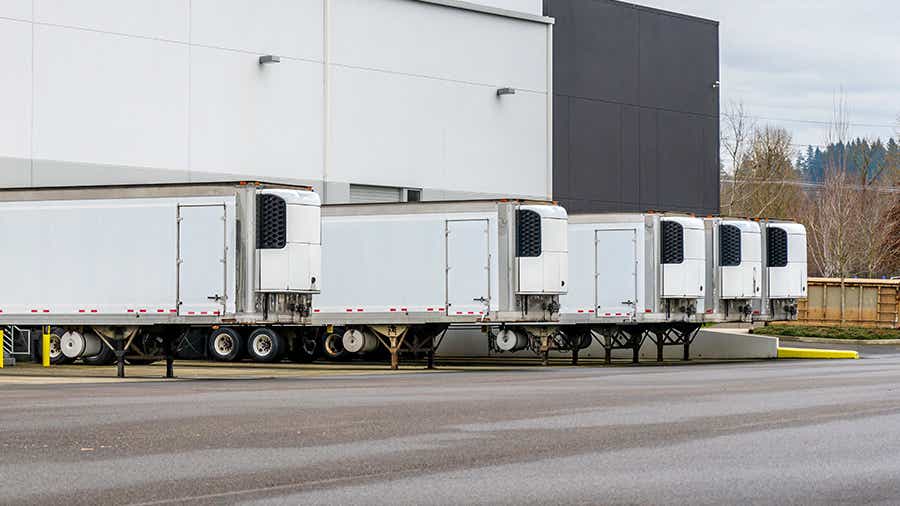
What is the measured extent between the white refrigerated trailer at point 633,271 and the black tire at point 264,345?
6.77 meters

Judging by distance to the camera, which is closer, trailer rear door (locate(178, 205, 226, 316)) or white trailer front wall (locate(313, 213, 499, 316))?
trailer rear door (locate(178, 205, 226, 316))

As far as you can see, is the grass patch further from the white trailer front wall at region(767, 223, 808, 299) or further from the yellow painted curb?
the white trailer front wall at region(767, 223, 808, 299)

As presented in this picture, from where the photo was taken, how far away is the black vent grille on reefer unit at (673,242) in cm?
3566

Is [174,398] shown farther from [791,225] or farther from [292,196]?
[791,225]

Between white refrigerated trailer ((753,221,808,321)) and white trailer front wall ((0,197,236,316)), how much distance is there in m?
16.3

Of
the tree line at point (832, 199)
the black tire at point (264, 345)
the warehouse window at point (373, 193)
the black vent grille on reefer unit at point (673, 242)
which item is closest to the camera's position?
the black tire at point (264, 345)

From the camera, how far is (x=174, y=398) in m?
20.0

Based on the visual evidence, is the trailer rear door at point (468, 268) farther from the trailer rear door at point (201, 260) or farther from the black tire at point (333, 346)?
the trailer rear door at point (201, 260)

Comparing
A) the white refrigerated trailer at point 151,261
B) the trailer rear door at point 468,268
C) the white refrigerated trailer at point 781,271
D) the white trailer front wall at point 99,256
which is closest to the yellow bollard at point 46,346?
the white refrigerated trailer at point 151,261

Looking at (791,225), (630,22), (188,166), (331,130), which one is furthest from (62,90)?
(630,22)

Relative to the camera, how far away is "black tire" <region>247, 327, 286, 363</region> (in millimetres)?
33812

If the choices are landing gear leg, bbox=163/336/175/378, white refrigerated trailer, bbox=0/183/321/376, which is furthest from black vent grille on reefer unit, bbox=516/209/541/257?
landing gear leg, bbox=163/336/175/378

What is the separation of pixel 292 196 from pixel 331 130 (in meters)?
15.8

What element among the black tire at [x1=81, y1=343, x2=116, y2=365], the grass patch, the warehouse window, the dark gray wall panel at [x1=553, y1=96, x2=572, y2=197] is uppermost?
the dark gray wall panel at [x1=553, y1=96, x2=572, y2=197]
